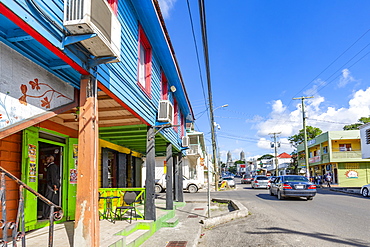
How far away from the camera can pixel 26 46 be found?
3941mm

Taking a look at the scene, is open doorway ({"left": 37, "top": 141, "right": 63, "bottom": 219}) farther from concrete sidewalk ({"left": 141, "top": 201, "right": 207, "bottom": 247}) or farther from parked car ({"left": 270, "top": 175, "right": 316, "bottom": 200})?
parked car ({"left": 270, "top": 175, "right": 316, "bottom": 200})

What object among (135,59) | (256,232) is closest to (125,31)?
Answer: (135,59)

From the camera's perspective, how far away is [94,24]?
405cm

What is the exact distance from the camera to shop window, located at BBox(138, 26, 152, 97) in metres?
8.31

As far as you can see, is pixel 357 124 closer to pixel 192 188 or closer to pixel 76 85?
pixel 192 188

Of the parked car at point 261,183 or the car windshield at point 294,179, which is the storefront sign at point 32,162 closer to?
the car windshield at point 294,179

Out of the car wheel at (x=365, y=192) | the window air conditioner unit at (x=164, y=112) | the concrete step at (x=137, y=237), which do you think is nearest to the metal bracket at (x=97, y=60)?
the concrete step at (x=137, y=237)

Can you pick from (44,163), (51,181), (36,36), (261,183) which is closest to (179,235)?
(51,181)

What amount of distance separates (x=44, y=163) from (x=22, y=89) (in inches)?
194

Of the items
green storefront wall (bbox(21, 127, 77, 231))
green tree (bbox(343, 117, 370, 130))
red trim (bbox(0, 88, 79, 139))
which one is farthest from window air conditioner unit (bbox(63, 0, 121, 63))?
green tree (bbox(343, 117, 370, 130))

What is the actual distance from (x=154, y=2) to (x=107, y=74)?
2741mm

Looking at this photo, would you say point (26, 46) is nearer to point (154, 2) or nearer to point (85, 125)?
point (85, 125)

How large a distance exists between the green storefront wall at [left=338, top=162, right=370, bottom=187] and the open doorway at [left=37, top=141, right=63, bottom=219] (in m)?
36.9

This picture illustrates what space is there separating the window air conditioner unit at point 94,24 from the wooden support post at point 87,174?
2.00 ft
